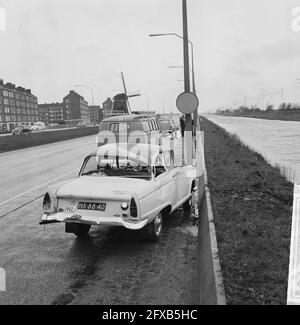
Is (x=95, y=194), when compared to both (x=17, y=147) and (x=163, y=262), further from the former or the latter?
(x=17, y=147)

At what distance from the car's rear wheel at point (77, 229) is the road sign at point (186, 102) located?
17.0 ft

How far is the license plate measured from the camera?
595cm

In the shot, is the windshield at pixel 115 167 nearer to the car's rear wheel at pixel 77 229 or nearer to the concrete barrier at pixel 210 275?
the car's rear wheel at pixel 77 229

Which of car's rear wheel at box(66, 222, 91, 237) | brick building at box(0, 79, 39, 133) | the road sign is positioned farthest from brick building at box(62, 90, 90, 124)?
car's rear wheel at box(66, 222, 91, 237)

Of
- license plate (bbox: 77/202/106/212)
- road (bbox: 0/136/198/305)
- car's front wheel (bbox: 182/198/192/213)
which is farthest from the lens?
car's front wheel (bbox: 182/198/192/213)

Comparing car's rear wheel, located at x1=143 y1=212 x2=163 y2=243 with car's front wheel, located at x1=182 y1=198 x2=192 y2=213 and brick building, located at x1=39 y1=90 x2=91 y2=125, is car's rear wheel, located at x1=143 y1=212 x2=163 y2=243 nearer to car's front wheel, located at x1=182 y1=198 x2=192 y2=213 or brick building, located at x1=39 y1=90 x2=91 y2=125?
car's front wheel, located at x1=182 y1=198 x2=192 y2=213

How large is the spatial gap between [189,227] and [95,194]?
232cm

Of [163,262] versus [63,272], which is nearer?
[63,272]

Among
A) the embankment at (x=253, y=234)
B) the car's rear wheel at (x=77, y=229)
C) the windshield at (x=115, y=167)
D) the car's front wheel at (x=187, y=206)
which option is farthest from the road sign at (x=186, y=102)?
the car's rear wheel at (x=77, y=229)

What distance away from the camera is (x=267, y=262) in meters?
5.02

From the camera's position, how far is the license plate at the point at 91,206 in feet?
19.5
